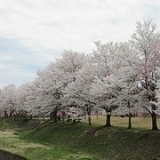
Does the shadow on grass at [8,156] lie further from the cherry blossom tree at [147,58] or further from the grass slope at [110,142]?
the cherry blossom tree at [147,58]

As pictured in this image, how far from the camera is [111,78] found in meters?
31.1

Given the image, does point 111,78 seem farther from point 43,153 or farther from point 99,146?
point 43,153

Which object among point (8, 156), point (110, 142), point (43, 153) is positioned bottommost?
point (8, 156)

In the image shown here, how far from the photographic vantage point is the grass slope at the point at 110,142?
25.4 m

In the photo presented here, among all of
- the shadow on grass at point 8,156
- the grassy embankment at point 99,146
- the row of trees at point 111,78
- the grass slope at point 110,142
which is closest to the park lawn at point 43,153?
the grassy embankment at point 99,146

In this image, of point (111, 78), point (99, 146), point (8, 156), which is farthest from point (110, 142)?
point (8, 156)

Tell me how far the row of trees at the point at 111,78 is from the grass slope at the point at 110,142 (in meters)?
2.64

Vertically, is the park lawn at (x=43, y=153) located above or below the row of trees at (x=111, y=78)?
below

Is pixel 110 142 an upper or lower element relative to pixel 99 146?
upper

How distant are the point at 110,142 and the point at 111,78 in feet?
22.0

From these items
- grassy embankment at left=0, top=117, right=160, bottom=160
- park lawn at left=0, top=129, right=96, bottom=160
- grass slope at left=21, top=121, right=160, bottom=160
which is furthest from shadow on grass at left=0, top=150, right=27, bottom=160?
grass slope at left=21, top=121, right=160, bottom=160

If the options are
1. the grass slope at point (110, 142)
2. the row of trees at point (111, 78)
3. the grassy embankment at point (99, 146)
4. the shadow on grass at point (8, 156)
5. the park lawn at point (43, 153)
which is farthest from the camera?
the shadow on grass at point (8, 156)

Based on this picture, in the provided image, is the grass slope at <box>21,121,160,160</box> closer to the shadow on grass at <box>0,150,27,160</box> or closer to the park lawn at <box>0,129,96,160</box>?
the park lawn at <box>0,129,96,160</box>

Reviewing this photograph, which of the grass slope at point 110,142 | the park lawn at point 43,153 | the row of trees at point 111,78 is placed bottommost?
the park lawn at point 43,153
